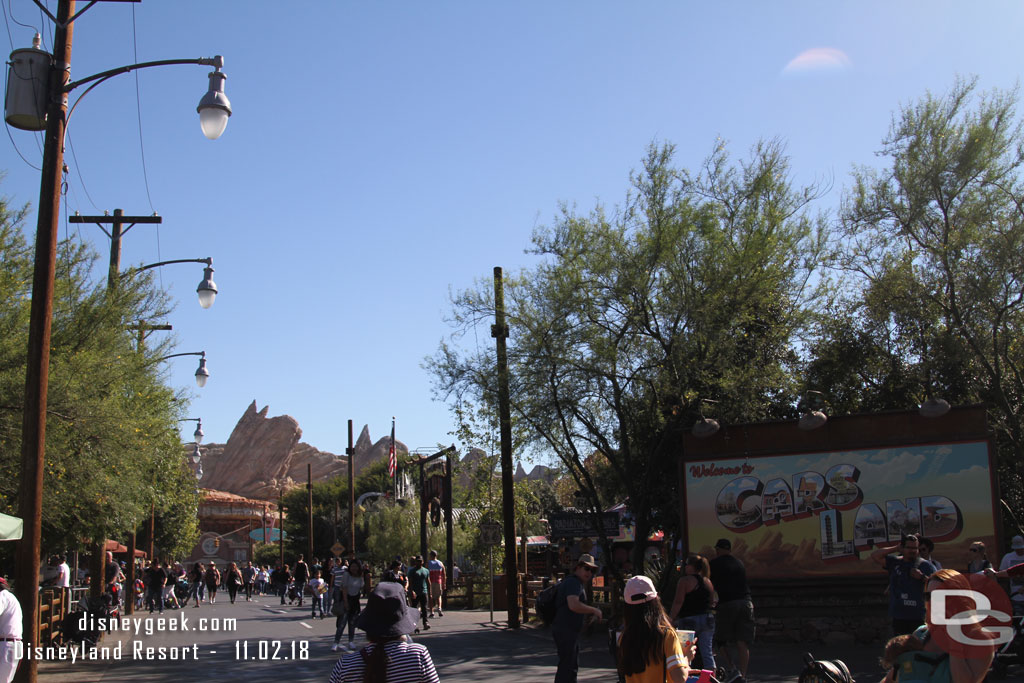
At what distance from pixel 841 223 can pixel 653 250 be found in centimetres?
586

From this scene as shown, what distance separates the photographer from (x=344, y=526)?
81625mm

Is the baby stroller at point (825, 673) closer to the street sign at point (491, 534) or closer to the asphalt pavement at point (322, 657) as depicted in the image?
the asphalt pavement at point (322, 657)

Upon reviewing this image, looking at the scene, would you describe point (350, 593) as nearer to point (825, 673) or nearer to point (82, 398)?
point (82, 398)

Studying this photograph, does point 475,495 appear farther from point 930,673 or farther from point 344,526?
point 344,526

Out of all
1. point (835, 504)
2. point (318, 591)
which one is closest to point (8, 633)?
point (835, 504)

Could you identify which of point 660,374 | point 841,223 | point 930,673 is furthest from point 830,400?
point 930,673

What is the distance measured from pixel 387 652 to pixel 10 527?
728 centimetres

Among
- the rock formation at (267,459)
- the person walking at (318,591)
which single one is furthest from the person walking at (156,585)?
the rock formation at (267,459)

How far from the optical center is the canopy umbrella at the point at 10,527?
34.1ft

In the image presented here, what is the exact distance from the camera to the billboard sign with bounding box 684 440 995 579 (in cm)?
1636

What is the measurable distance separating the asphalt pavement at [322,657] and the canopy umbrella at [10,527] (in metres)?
4.17

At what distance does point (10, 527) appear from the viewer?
10.5 metres

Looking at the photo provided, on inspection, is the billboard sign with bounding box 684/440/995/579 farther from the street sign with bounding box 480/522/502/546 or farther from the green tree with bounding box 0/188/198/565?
the green tree with bounding box 0/188/198/565

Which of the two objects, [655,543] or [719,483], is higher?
[719,483]
